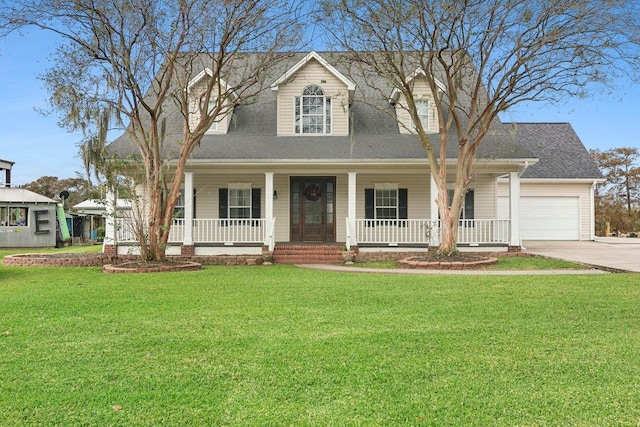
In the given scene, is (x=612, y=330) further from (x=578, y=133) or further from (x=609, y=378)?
(x=578, y=133)

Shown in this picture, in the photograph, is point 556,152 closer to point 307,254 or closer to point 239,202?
point 307,254

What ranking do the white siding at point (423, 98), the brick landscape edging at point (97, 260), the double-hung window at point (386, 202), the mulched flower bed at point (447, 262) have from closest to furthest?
1. the mulched flower bed at point (447, 262)
2. the brick landscape edging at point (97, 260)
3. the white siding at point (423, 98)
4. the double-hung window at point (386, 202)

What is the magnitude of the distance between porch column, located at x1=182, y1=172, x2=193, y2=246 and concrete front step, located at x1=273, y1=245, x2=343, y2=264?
260 centimetres

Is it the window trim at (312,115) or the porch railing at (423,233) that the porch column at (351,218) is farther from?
the window trim at (312,115)

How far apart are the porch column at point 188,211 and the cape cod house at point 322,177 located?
30 mm

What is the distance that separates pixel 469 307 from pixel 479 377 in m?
3.00

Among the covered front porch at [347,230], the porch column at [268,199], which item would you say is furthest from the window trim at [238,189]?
the porch column at [268,199]

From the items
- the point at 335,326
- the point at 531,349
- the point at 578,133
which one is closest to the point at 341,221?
the point at 335,326

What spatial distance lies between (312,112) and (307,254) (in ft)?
16.2

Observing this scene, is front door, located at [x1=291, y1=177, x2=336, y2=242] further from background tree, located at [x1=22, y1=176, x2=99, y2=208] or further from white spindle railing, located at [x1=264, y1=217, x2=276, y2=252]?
background tree, located at [x1=22, y1=176, x2=99, y2=208]

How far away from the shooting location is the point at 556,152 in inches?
939

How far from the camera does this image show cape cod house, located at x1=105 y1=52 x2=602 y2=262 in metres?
15.3

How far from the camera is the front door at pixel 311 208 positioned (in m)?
17.0

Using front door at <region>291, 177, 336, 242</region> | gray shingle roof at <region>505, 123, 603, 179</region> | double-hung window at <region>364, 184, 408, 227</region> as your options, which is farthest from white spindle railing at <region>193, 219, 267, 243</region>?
gray shingle roof at <region>505, 123, 603, 179</region>
